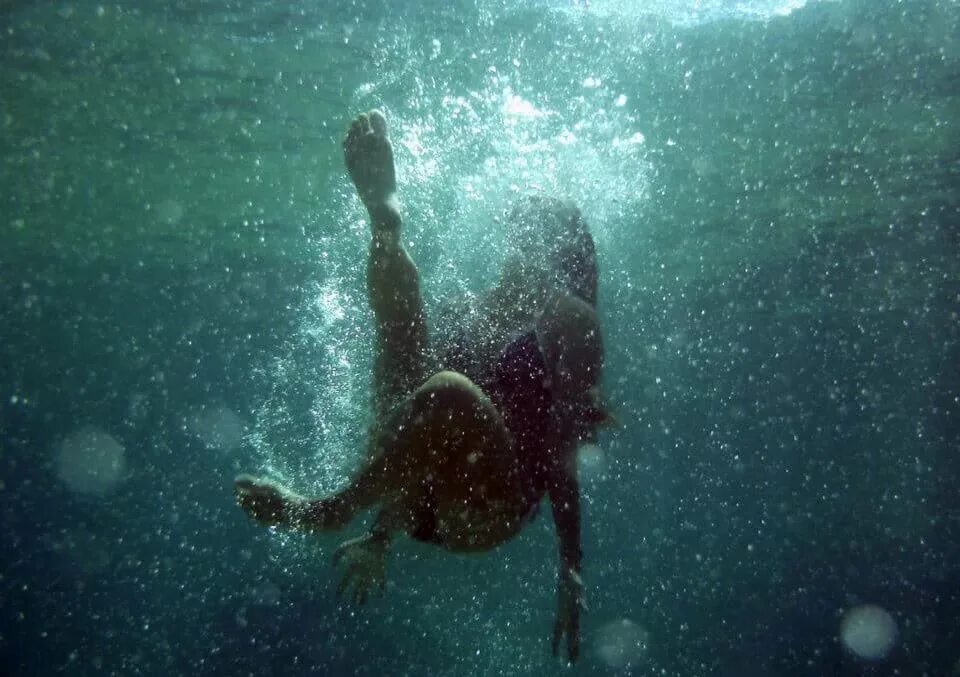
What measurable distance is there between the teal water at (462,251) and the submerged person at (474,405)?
1.44m

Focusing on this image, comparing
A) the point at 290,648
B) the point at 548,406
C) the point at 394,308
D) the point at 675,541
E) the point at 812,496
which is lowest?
the point at 675,541

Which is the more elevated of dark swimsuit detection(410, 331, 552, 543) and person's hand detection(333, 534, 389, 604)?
dark swimsuit detection(410, 331, 552, 543)

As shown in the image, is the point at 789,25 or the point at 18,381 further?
the point at 18,381

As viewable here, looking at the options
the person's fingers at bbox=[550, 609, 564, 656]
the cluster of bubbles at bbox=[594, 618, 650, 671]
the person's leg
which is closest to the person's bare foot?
the person's leg

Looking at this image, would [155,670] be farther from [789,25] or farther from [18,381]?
[18,381]

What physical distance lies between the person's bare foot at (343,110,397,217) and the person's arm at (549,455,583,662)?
96.2 inches

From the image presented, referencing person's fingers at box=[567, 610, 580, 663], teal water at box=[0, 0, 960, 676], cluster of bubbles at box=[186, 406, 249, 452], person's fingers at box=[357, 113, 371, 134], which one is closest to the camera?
person's fingers at box=[567, 610, 580, 663]

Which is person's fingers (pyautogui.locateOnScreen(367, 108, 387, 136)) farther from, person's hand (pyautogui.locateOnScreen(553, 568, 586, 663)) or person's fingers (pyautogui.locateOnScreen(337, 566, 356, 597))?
person's hand (pyautogui.locateOnScreen(553, 568, 586, 663))

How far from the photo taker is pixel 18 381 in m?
58.2

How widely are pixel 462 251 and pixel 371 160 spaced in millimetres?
9417

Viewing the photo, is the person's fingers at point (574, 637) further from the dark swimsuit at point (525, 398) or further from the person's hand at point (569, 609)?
the dark swimsuit at point (525, 398)

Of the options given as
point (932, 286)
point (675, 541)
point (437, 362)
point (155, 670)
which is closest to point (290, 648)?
point (155, 670)

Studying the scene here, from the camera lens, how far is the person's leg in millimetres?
4566

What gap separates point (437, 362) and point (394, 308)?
63 cm
